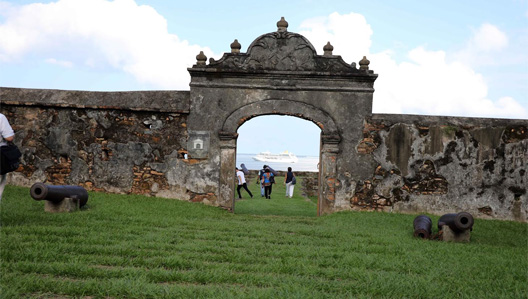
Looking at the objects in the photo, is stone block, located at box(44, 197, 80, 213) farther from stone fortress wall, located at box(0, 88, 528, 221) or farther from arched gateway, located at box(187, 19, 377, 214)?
arched gateway, located at box(187, 19, 377, 214)

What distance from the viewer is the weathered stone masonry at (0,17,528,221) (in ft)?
33.0

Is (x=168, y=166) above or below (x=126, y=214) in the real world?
above

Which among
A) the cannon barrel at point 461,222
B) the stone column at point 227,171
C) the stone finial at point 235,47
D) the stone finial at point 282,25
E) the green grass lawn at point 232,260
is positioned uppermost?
the stone finial at point 282,25

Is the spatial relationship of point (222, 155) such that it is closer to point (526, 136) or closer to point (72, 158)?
point (72, 158)

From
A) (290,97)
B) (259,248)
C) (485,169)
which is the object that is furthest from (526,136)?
(259,248)

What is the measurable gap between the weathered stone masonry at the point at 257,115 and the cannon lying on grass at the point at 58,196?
92.2 inches

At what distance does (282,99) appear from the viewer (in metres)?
10.2

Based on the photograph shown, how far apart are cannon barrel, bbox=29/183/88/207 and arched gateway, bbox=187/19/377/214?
2.89 metres

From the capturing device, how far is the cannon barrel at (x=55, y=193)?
7.16 metres

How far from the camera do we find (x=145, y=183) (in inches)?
400

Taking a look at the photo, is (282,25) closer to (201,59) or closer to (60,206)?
(201,59)

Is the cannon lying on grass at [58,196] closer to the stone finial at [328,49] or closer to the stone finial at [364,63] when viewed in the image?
the stone finial at [328,49]

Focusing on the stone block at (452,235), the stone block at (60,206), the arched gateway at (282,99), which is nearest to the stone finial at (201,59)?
the arched gateway at (282,99)

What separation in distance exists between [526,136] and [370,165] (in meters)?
3.71
